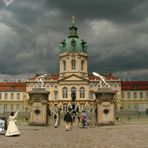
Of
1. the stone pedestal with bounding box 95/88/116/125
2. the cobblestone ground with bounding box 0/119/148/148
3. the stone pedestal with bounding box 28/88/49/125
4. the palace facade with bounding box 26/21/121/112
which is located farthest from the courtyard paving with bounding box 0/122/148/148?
the palace facade with bounding box 26/21/121/112

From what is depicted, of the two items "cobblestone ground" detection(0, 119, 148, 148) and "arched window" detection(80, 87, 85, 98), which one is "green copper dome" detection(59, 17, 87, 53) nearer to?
"arched window" detection(80, 87, 85, 98)

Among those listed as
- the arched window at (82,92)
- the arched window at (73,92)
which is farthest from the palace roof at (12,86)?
the arched window at (82,92)

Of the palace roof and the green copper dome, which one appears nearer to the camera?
the green copper dome

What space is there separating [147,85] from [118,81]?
11.6 m

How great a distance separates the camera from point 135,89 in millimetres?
107812

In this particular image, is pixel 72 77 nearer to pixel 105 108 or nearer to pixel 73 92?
pixel 73 92

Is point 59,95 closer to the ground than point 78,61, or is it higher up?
closer to the ground

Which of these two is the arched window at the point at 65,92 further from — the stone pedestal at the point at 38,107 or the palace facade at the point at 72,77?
the stone pedestal at the point at 38,107

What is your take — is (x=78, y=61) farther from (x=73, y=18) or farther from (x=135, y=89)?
(x=135, y=89)

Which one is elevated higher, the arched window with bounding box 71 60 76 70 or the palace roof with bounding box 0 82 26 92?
the arched window with bounding box 71 60 76 70

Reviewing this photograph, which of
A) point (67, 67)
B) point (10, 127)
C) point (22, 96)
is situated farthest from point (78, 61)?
point (10, 127)

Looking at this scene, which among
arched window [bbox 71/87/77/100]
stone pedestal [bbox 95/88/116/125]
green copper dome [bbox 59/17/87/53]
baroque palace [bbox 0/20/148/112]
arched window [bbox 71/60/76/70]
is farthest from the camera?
green copper dome [bbox 59/17/87/53]

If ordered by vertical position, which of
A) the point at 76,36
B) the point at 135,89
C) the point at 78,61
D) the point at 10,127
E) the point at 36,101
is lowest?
the point at 10,127

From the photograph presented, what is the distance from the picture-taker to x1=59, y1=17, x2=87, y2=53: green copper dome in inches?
3812
